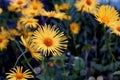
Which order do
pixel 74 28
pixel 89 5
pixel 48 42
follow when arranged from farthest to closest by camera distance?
pixel 74 28
pixel 89 5
pixel 48 42

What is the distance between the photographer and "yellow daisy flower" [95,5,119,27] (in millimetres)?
1412

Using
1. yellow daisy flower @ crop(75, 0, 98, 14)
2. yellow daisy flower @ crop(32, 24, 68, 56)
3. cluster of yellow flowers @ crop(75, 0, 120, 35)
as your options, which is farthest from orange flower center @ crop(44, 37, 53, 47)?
yellow daisy flower @ crop(75, 0, 98, 14)

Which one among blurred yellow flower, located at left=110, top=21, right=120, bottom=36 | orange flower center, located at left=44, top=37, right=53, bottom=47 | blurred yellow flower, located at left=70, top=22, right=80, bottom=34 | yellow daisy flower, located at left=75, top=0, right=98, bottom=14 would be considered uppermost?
yellow daisy flower, located at left=75, top=0, right=98, bottom=14

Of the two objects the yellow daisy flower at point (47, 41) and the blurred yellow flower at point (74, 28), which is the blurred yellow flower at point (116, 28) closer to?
the yellow daisy flower at point (47, 41)

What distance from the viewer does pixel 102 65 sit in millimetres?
1760

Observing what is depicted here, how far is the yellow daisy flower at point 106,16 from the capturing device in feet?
4.63

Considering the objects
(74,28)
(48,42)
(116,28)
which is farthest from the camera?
(74,28)

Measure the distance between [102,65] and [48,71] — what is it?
275 mm

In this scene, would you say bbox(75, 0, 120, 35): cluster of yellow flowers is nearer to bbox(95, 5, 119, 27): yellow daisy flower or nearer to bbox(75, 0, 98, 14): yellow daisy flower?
bbox(95, 5, 119, 27): yellow daisy flower

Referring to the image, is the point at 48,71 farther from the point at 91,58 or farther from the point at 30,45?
the point at 91,58

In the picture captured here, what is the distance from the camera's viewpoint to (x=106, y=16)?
144 cm

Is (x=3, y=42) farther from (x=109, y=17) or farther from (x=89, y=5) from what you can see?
(x=109, y=17)

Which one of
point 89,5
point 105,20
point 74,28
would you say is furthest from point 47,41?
point 74,28

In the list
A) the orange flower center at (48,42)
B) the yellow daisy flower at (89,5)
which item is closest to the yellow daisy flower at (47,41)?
the orange flower center at (48,42)
